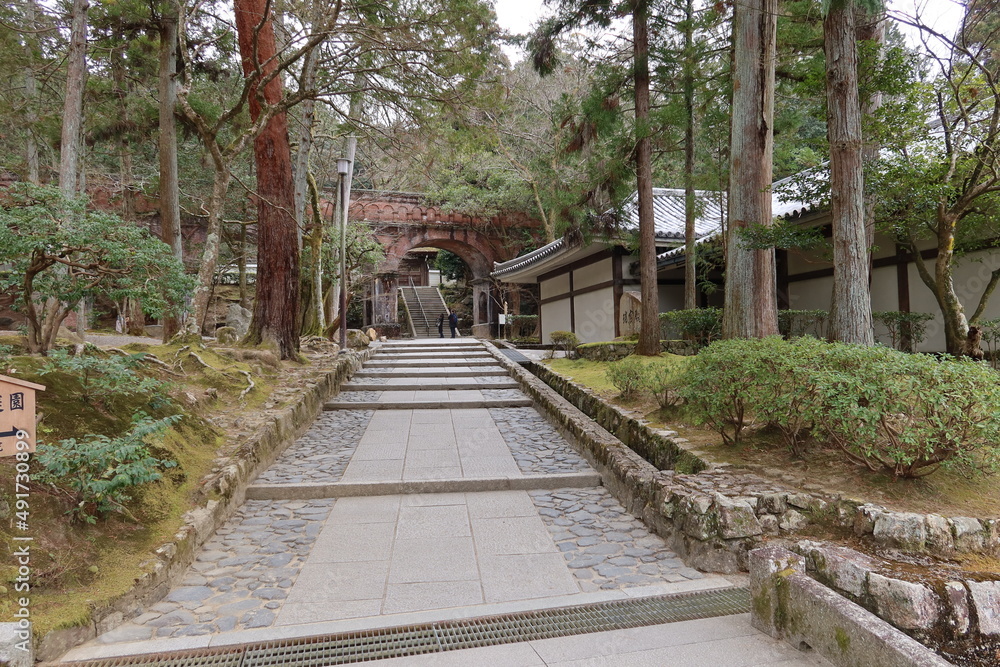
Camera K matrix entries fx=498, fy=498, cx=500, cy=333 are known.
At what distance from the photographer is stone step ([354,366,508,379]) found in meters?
10.0

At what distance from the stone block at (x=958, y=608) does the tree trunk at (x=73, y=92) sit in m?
9.83

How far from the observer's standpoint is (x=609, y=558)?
130 inches

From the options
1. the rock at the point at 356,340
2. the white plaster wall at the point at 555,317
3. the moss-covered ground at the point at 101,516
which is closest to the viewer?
the moss-covered ground at the point at 101,516

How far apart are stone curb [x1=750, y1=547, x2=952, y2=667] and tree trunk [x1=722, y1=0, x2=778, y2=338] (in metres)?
3.43

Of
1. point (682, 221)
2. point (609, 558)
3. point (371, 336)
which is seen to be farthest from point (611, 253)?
point (609, 558)

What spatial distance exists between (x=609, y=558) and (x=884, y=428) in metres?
1.93

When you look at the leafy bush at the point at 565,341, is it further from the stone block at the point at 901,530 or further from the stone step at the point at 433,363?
the stone block at the point at 901,530

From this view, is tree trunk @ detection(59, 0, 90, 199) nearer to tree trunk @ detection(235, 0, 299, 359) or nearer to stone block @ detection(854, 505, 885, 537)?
tree trunk @ detection(235, 0, 299, 359)

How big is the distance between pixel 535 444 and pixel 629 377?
4.87ft

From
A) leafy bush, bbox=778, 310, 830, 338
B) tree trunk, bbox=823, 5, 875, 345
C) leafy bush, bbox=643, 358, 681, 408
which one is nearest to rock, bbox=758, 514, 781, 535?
leafy bush, bbox=643, 358, 681, 408

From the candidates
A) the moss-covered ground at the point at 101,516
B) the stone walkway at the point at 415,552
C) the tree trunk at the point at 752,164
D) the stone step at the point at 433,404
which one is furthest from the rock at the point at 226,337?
the tree trunk at the point at 752,164

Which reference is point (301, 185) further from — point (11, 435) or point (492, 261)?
point (492, 261)

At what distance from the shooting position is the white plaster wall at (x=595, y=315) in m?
12.9

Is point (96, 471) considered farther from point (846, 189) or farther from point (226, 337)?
point (226, 337)
